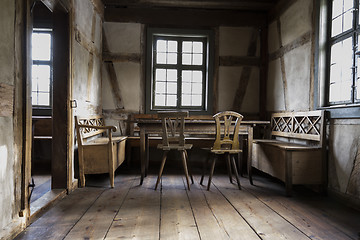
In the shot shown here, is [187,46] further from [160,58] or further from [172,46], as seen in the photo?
[160,58]

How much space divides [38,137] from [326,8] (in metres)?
4.86

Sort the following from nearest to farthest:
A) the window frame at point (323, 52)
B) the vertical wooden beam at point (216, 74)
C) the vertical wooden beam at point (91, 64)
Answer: the window frame at point (323, 52) < the vertical wooden beam at point (91, 64) < the vertical wooden beam at point (216, 74)

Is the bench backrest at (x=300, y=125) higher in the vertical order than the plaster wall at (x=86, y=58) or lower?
lower

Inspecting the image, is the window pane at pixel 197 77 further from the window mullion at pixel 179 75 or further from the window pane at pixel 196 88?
the window mullion at pixel 179 75

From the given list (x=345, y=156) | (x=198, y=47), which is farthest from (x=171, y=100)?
(x=345, y=156)

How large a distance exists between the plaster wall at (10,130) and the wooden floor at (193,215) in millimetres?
253

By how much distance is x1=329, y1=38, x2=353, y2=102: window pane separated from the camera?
311 centimetres

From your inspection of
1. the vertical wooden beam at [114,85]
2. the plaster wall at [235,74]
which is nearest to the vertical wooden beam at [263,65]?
the plaster wall at [235,74]

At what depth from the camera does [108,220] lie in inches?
91.7

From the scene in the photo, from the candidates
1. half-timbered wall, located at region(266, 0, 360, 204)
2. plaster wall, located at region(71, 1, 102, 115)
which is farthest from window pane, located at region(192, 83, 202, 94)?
plaster wall, located at region(71, 1, 102, 115)

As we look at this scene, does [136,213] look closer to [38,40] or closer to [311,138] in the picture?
[311,138]

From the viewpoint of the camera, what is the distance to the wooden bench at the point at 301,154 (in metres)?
3.21

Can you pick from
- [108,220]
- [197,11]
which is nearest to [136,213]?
[108,220]

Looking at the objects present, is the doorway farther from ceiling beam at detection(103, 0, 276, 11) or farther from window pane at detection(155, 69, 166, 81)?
window pane at detection(155, 69, 166, 81)
